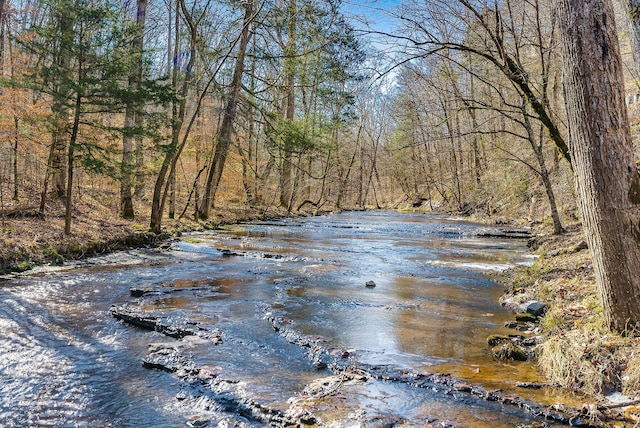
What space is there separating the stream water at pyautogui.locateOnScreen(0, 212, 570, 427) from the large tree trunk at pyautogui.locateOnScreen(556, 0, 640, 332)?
115 cm

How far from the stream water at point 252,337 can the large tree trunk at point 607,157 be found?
1.15 m

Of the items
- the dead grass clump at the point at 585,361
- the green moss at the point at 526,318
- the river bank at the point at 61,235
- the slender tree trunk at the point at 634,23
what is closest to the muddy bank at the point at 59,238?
the river bank at the point at 61,235

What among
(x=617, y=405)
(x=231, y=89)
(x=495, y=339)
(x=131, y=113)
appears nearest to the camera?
(x=617, y=405)

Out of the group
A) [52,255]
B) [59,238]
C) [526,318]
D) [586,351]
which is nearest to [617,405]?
[586,351]

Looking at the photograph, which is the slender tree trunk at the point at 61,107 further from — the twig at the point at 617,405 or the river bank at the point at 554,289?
the twig at the point at 617,405

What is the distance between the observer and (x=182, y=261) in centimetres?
1052

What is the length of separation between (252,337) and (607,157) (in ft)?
13.7

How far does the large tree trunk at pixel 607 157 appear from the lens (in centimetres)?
399

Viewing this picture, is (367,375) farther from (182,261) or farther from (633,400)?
(182,261)

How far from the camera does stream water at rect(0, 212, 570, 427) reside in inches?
137

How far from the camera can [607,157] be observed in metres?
4.02

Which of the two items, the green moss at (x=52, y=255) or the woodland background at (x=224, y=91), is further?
the green moss at (x=52, y=255)

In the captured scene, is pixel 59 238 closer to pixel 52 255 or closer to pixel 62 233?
pixel 62 233

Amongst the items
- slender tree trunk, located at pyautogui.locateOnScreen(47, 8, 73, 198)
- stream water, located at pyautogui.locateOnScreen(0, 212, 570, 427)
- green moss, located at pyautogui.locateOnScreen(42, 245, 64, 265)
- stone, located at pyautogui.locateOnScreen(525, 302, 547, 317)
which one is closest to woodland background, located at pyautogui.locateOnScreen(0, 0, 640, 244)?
slender tree trunk, located at pyautogui.locateOnScreen(47, 8, 73, 198)
